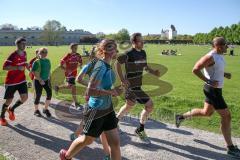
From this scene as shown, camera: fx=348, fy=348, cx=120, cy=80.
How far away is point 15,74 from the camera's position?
26.2 ft

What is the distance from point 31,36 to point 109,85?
16663cm

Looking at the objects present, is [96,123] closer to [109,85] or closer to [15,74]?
[109,85]

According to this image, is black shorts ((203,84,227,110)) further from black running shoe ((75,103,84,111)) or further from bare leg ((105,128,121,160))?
black running shoe ((75,103,84,111))

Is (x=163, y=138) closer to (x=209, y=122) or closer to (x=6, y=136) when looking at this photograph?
(x=209, y=122)

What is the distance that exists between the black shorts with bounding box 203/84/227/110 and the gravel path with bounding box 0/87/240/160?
0.81 m

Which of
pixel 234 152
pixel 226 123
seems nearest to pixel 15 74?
pixel 226 123

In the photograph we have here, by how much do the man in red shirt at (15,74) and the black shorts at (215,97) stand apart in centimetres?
415

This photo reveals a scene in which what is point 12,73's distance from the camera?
7.99m

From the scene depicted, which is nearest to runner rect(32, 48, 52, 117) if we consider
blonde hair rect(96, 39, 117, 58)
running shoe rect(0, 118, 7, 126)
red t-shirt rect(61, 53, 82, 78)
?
running shoe rect(0, 118, 7, 126)

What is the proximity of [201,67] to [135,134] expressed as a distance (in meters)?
2.07

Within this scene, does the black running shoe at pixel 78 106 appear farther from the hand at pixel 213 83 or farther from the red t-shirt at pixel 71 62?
the hand at pixel 213 83

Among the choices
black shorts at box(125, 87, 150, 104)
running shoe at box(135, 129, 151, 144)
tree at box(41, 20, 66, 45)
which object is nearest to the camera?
running shoe at box(135, 129, 151, 144)

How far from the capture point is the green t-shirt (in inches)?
337

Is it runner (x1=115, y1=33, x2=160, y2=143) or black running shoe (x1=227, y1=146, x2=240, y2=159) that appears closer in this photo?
black running shoe (x1=227, y1=146, x2=240, y2=159)
